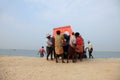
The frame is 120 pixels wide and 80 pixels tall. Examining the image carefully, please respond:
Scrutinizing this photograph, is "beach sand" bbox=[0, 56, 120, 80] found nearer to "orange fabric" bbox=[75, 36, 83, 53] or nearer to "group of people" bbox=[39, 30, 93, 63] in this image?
"group of people" bbox=[39, 30, 93, 63]

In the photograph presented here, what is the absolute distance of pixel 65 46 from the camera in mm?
19062

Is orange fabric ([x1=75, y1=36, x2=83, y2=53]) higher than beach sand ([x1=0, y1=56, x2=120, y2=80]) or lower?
higher

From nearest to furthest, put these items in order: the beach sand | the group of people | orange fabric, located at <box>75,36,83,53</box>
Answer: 1. the beach sand
2. the group of people
3. orange fabric, located at <box>75,36,83,53</box>

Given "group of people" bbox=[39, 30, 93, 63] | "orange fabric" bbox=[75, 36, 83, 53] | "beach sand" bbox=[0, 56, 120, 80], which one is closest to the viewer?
"beach sand" bbox=[0, 56, 120, 80]

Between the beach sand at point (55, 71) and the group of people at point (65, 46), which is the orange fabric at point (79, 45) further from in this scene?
the beach sand at point (55, 71)

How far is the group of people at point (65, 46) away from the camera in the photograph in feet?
61.5

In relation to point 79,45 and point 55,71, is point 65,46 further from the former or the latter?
point 55,71

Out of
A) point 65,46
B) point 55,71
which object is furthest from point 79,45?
point 55,71

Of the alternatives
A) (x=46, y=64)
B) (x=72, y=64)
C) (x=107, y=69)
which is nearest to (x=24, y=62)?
(x=46, y=64)

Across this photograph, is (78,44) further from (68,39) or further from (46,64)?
(46,64)

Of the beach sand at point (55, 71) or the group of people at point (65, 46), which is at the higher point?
the group of people at point (65, 46)

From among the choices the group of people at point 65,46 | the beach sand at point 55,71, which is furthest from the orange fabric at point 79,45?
the beach sand at point 55,71

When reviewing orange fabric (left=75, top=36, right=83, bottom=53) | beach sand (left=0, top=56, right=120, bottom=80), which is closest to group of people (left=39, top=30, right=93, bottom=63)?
orange fabric (left=75, top=36, right=83, bottom=53)

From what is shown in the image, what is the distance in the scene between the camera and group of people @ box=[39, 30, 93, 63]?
738 inches
